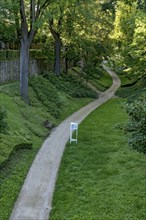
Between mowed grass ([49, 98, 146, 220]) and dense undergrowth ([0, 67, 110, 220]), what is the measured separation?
164 centimetres

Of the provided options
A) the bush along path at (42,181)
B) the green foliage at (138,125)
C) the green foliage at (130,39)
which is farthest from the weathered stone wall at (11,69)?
the green foliage at (138,125)

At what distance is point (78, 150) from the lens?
58.6 feet

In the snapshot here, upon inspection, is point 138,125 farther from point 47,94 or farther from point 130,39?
point 130,39

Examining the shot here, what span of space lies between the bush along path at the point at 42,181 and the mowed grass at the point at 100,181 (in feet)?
0.99

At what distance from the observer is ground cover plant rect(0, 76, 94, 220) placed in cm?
1337

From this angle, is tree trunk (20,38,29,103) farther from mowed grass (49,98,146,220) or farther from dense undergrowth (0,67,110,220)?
mowed grass (49,98,146,220)

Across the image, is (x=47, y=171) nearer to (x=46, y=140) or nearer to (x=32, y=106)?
(x=46, y=140)

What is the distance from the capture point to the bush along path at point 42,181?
1138 centimetres

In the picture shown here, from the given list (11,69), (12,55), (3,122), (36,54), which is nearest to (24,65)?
(11,69)

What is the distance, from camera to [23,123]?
2062cm

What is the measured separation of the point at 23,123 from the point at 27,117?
60.3 inches

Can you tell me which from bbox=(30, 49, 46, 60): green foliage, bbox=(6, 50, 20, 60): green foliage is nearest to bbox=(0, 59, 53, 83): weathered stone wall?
bbox=(6, 50, 20, 60): green foliage

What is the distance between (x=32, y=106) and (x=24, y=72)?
242 centimetres

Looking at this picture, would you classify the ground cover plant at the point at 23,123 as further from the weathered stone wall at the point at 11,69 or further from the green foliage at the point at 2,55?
the green foliage at the point at 2,55
